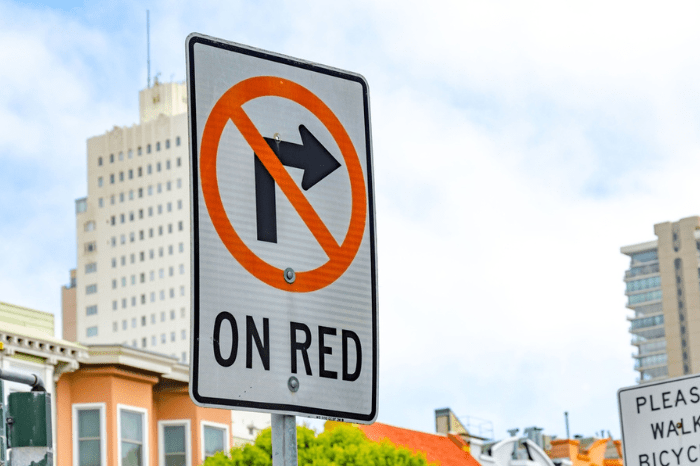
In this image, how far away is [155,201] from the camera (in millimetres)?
155250

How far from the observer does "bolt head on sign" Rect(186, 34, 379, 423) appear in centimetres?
297

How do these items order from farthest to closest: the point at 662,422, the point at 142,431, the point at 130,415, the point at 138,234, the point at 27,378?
the point at 138,234 < the point at 142,431 < the point at 130,415 < the point at 27,378 < the point at 662,422

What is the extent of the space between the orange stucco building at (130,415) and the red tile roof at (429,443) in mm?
4620

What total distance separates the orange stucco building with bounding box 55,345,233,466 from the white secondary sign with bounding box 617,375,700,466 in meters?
24.3

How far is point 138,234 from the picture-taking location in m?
156

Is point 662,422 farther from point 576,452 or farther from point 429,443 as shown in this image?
point 576,452

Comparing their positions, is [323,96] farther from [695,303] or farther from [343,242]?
[695,303]

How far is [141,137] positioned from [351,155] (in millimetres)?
153177

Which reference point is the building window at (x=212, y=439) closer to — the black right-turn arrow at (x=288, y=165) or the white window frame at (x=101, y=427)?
the white window frame at (x=101, y=427)

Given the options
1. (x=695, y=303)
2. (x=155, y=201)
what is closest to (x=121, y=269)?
(x=155, y=201)

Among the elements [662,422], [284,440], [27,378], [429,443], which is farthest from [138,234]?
[284,440]

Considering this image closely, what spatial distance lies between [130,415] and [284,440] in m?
29.5

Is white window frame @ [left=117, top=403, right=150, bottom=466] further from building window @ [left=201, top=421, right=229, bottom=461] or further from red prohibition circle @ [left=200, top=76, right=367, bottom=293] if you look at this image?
red prohibition circle @ [left=200, top=76, right=367, bottom=293]

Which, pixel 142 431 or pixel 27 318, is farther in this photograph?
pixel 142 431
